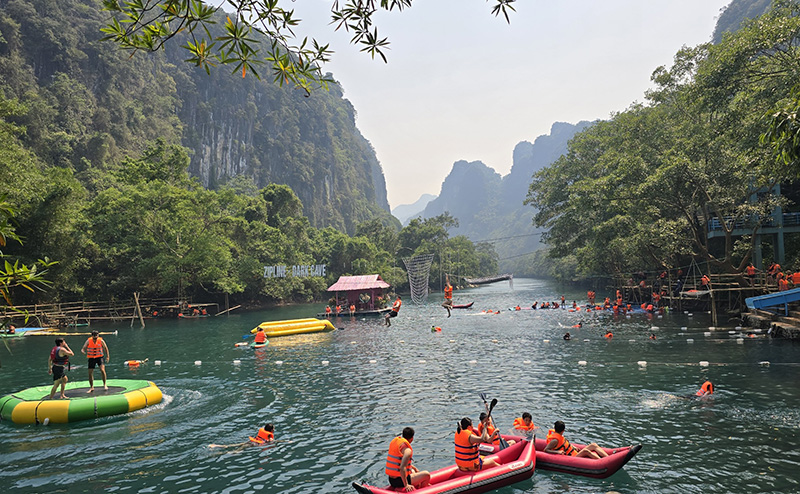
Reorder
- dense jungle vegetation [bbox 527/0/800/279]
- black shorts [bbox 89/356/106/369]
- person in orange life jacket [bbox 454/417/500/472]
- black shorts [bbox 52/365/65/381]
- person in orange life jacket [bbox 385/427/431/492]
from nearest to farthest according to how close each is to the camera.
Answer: person in orange life jacket [bbox 385/427/431/492], person in orange life jacket [bbox 454/417/500/472], black shorts [bbox 52/365/65/381], black shorts [bbox 89/356/106/369], dense jungle vegetation [bbox 527/0/800/279]

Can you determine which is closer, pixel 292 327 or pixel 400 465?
pixel 400 465

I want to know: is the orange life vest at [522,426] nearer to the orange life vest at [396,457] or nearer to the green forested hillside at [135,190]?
the orange life vest at [396,457]

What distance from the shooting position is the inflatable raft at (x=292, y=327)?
129 feet

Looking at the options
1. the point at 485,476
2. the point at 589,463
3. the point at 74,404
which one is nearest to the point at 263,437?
the point at 485,476

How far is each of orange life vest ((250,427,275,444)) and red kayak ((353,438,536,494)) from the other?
498 cm

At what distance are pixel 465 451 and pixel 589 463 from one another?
10.7 ft

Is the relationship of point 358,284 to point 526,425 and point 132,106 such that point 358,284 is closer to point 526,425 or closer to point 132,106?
point 526,425

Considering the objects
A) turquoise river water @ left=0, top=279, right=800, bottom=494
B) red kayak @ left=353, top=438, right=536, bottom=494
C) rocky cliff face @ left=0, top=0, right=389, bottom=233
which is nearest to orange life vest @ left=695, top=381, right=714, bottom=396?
turquoise river water @ left=0, top=279, right=800, bottom=494

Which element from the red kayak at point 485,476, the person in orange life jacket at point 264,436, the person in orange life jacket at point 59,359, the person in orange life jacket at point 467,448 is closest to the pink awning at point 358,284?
the person in orange life jacket at point 59,359

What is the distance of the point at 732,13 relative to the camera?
118 meters

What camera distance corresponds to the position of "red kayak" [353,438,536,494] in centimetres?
1074

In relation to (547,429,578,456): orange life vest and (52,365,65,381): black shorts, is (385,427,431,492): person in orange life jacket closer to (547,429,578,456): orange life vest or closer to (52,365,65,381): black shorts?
(547,429,578,456): orange life vest

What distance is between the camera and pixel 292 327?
40.7m

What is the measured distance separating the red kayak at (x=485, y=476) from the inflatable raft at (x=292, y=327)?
96.0 ft
